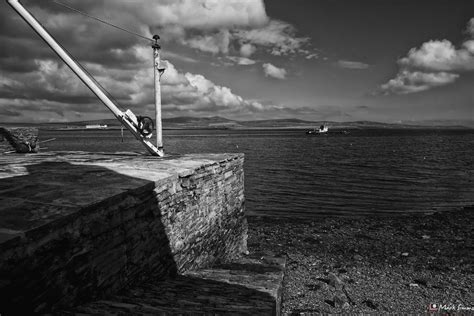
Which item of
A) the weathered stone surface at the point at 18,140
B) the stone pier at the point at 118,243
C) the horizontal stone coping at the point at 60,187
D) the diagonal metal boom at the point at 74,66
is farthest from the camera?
the weathered stone surface at the point at 18,140

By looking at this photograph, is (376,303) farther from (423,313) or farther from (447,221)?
(447,221)

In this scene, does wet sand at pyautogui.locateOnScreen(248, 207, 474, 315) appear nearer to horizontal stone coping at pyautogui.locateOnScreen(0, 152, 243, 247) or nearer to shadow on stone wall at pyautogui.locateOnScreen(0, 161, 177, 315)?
shadow on stone wall at pyautogui.locateOnScreen(0, 161, 177, 315)

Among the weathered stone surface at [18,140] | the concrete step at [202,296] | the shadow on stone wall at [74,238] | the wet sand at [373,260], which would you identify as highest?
the weathered stone surface at [18,140]

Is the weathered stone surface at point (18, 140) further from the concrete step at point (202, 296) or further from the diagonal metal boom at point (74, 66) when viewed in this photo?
the concrete step at point (202, 296)

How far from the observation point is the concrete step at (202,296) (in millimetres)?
3727

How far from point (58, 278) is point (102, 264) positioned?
0.66 metres

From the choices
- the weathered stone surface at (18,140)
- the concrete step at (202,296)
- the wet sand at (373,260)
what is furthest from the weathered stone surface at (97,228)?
the weathered stone surface at (18,140)

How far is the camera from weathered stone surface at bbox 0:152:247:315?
9.55 ft

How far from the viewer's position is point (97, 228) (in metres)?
3.75

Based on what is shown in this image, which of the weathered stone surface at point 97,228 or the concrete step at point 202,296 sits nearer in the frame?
the weathered stone surface at point 97,228

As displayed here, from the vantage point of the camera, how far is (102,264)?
12.7ft

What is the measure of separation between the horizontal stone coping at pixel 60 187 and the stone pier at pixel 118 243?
0.01 m

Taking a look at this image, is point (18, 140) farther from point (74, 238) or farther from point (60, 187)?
point (74, 238)

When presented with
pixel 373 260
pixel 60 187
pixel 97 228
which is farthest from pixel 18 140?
pixel 373 260
